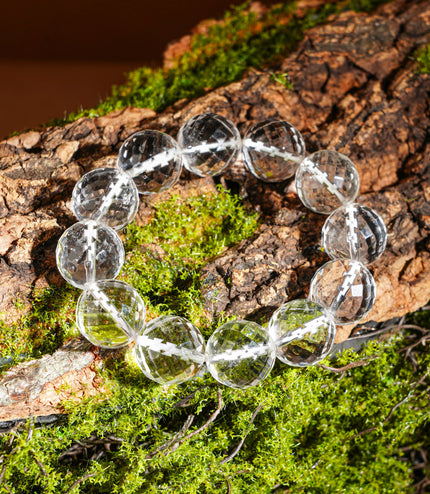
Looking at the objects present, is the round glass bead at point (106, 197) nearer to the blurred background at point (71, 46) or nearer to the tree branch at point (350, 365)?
the tree branch at point (350, 365)

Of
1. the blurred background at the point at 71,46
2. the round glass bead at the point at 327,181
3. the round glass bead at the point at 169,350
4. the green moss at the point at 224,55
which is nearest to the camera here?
the round glass bead at the point at 169,350

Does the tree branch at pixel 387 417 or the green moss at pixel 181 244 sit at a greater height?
the green moss at pixel 181 244

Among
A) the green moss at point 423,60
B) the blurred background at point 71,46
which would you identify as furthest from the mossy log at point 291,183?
the blurred background at point 71,46

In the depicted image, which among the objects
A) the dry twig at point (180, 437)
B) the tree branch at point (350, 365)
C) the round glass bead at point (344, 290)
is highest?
the round glass bead at point (344, 290)

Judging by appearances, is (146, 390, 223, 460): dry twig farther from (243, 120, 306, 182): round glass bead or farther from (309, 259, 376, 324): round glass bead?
(243, 120, 306, 182): round glass bead

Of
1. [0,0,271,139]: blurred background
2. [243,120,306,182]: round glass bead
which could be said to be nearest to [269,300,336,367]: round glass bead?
[243,120,306,182]: round glass bead

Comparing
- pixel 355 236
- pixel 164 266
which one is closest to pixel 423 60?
pixel 355 236

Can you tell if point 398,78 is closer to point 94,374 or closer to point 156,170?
point 156,170
